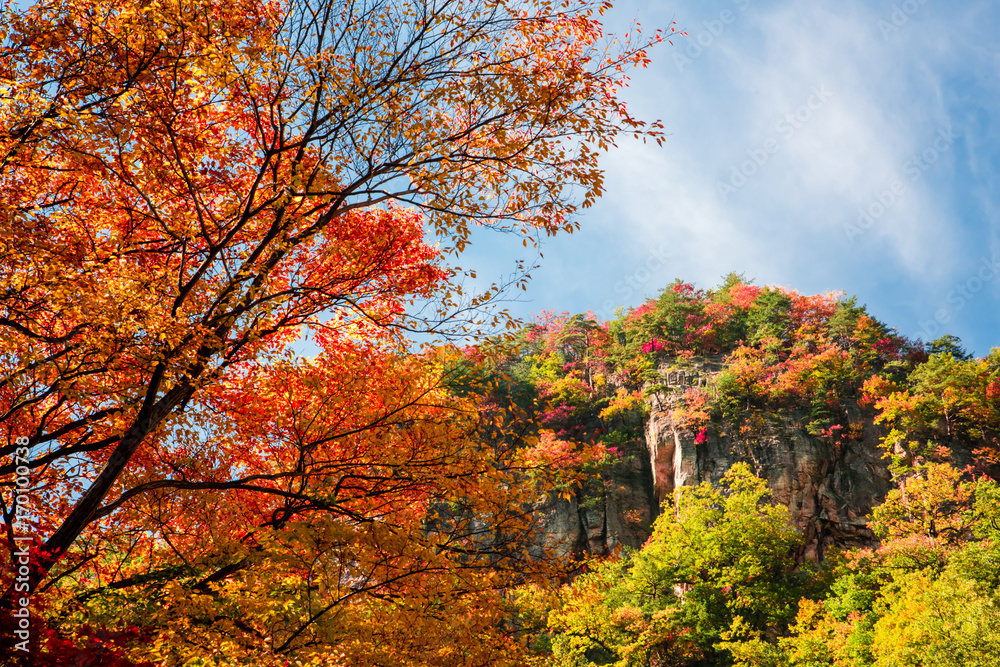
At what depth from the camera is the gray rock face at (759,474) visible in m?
25.6

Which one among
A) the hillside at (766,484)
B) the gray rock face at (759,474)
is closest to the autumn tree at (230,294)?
the hillside at (766,484)

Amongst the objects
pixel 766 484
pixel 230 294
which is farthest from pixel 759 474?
pixel 230 294

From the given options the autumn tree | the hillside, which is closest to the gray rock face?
the hillside

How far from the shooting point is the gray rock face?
25594 millimetres

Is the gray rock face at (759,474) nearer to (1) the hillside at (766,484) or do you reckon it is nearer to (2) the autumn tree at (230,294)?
(1) the hillside at (766,484)

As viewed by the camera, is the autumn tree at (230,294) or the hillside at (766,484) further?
the hillside at (766,484)

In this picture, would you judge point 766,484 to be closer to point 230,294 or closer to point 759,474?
point 759,474

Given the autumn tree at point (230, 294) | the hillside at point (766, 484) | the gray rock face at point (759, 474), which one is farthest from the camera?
the gray rock face at point (759, 474)

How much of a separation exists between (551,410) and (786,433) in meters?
12.0

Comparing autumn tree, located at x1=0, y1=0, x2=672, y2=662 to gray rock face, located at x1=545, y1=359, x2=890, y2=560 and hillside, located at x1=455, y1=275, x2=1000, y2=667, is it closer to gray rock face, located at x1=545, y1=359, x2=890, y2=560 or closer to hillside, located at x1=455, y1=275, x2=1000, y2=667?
hillside, located at x1=455, y1=275, x2=1000, y2=667

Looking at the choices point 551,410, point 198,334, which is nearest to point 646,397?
point 551,410

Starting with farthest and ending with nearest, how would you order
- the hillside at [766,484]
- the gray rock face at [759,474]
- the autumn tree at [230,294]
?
the gray rock face at [759,474], the hillside at [766,484], the autumn tree at [230,294]

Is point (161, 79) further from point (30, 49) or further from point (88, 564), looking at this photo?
point (88, 564)

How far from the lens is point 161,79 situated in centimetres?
467
